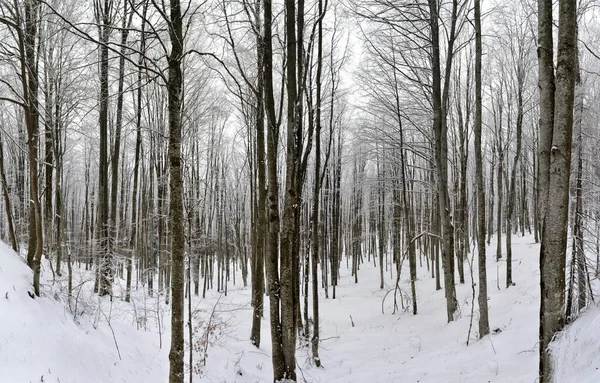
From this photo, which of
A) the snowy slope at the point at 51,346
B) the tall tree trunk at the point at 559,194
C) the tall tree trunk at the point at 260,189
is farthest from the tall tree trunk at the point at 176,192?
the tall tree trunk at the point at 559,194

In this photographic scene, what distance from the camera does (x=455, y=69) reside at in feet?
48.8

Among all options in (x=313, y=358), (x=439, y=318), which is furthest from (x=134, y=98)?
(x=439, y=318)

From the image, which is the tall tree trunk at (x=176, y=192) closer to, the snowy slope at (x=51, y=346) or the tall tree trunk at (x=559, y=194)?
the snowy slope at (x=51, y=346)

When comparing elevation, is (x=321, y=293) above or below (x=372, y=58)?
below

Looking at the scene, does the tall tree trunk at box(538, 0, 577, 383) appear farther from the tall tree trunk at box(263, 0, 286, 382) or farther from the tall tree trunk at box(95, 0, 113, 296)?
the tall tree trunk at box(95, 0, 113, 296)

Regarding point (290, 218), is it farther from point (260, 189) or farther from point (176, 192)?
point (260, 189)

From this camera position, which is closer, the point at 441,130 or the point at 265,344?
the point at 441,130

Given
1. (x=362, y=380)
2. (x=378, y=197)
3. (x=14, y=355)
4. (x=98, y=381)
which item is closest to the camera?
(x=14, y=355)

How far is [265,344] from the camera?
35.7ft

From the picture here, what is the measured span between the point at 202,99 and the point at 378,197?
433 inches

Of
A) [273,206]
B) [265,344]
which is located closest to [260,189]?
[273,206]

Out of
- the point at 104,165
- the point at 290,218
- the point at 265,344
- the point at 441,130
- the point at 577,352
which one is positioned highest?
the point at 441,130

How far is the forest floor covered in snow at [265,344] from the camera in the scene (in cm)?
420

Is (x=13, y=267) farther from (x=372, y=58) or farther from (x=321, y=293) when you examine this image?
(x=321, y=293)
